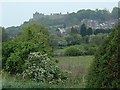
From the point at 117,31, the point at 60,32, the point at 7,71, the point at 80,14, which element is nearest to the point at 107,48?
the point at 117,31

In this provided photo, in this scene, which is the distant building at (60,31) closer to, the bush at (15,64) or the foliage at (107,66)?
the bush at (15,64)

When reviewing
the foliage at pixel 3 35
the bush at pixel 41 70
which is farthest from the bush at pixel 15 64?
the foliage at pixel 3 35

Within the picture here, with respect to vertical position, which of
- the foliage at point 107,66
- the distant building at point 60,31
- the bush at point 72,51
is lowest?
the bush at point 72,51

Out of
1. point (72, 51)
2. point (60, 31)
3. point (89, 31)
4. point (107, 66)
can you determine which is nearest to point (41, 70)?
point (107, 66)

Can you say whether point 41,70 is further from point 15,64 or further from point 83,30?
point 83,30

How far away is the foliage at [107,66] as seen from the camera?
4512mm

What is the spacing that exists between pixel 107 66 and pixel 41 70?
21.4 feet

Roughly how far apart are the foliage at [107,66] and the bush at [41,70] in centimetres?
578

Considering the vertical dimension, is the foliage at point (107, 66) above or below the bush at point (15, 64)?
above

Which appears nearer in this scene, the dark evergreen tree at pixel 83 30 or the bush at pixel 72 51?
the bush at pixel 72 51

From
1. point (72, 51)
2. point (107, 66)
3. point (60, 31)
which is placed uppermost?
point (107, 66)

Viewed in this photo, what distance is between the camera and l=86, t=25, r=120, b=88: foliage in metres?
4.51

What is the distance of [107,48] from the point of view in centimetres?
484

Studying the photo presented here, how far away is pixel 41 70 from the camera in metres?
11.0
